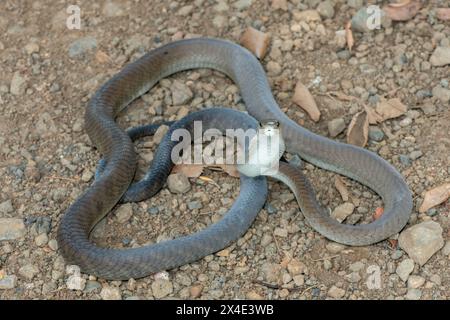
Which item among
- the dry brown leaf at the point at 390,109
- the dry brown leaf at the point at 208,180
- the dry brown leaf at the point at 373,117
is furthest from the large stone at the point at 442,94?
the dry brown leaf at the point at 208,180

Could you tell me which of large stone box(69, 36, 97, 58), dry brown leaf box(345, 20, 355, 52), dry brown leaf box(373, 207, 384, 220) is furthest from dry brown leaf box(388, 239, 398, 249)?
large stone box(69, 36, 97, 58)

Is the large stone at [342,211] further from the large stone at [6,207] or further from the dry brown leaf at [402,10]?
the large stone at [6,207]

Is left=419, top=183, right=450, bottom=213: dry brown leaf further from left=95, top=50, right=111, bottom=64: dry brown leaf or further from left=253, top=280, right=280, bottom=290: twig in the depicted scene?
left=95, top=50, right=111, bottom=64: dry brown leaf

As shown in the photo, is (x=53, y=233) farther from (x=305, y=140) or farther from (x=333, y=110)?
(x=333, y=110)

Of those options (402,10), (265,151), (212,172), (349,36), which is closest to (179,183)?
(212,172)

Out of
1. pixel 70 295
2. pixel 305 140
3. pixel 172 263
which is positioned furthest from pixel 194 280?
pixel 305 140

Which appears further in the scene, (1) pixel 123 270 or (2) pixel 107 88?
(2) pixel 107 88
